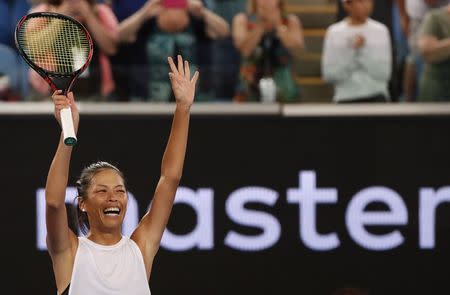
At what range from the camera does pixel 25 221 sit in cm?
800

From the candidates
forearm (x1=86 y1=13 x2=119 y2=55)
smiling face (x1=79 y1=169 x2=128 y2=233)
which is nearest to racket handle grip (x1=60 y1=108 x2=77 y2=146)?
smiling face (x1=79 y1=169 x2=128 y2=233)

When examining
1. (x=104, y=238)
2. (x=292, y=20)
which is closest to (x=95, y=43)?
(x=292, y=20)

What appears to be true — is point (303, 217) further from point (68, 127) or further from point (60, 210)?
point (68, 127)

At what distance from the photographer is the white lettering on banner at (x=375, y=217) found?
8055mm

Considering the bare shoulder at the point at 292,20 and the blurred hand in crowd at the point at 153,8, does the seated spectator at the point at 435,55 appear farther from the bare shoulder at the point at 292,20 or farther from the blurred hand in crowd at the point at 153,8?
the blurred hand in crowd at the point at 153,8

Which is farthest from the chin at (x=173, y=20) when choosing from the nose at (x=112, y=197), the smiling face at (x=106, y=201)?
the nose at (x=112, y=197)

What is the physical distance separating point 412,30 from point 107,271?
4.13 metres

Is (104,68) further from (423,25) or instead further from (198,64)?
(423,25)

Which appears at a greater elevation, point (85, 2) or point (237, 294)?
point (85, 2)

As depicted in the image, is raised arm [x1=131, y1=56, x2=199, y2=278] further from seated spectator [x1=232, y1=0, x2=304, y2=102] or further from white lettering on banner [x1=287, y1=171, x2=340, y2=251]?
seated spectator [x1=232, y1=0, x2=304, y2=102]

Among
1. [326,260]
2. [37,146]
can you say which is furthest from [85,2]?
[326,260]

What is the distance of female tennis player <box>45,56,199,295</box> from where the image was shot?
4.93 metres

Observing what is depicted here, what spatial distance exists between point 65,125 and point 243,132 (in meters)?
3.35

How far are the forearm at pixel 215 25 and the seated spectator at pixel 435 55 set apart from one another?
1.32 metres
